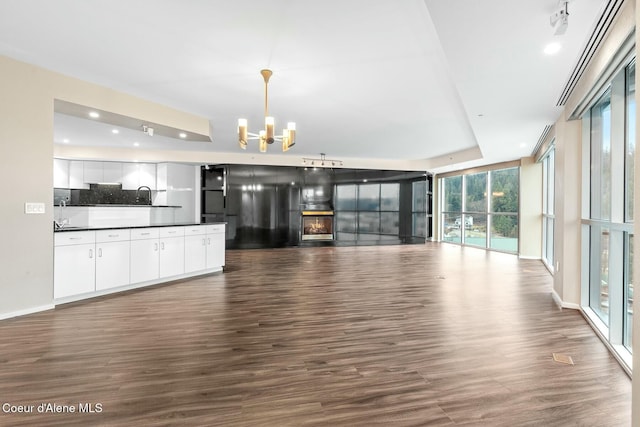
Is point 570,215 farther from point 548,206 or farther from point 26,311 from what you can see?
point 26,311

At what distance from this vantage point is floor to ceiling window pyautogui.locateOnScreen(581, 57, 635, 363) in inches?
106

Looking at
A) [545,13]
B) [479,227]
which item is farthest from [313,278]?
[479,227]

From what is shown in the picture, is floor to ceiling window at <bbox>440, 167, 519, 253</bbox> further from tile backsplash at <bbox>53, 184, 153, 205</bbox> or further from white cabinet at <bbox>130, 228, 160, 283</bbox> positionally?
tile backsplash at <bbox>53, 184, 153, 205</bbox>

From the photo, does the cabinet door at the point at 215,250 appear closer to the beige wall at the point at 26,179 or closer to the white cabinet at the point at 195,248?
the white cabinet at the point at 195,248

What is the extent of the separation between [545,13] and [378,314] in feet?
10.1

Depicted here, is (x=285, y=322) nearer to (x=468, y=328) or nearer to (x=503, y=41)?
(x=468, y=328)

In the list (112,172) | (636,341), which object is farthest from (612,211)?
(112,172)

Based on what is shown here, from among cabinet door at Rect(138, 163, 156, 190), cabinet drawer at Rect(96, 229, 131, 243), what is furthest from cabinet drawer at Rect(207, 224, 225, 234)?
cabinet door at Rect(138, 163, 156, 190)

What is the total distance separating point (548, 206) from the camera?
7.24 metres

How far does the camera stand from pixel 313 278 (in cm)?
562

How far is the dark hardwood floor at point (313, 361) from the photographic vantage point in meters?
1.88

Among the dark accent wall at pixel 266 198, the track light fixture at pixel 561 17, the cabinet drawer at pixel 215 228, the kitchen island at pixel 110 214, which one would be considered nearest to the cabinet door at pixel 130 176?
the kitchen island at pixel 110 214

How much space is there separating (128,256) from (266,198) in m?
5.24

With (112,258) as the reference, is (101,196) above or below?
above
